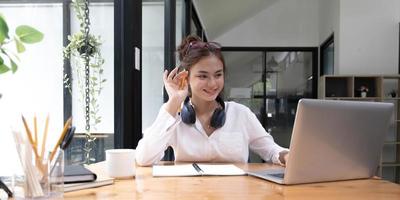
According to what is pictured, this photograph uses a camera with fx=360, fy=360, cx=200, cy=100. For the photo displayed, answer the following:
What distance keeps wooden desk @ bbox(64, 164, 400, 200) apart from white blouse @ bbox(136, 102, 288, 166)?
41 cm

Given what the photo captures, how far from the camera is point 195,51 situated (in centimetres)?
176

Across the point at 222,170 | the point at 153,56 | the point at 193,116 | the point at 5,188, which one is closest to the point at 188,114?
the point at 193,116

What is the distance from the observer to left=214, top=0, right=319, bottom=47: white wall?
272 inches

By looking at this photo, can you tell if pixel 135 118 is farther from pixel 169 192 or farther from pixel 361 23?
pixel 361 23

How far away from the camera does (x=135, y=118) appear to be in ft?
6.51

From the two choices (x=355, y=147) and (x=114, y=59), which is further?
(x=114, y=59)

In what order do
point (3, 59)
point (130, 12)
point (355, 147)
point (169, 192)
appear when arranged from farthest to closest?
point (130, 12)
point (355, 147)
point (169, 192)
point (3, 59)

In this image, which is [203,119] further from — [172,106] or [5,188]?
[5,188]

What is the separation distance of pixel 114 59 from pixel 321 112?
124 centimetres

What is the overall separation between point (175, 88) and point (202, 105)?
0.22 m

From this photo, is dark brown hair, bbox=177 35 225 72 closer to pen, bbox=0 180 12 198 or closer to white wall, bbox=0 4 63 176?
white wall, bbox=0 4 63 176

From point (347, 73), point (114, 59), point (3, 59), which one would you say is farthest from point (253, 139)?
point (347, 73)

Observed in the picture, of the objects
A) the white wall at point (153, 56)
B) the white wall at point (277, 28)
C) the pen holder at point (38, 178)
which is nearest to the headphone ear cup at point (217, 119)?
the pen holder at point (38, 178)

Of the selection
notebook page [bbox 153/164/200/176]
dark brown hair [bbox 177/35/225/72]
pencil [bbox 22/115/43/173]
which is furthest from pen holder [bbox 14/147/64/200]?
dark brown hair [bbox 177/35/225/72]
